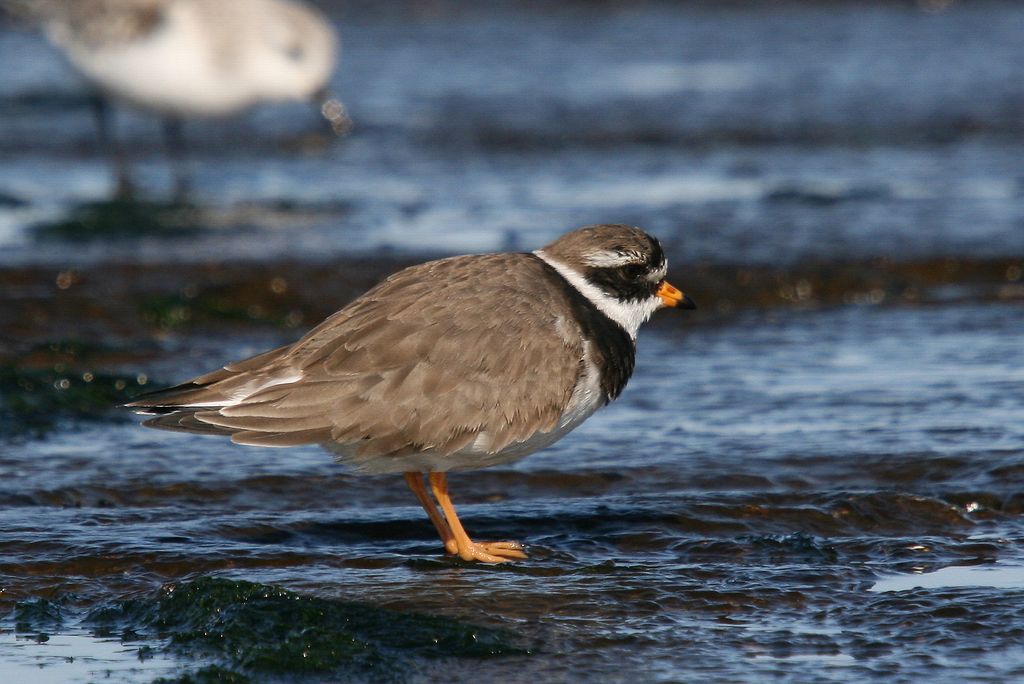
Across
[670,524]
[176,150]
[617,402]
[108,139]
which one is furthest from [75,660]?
[108,139]

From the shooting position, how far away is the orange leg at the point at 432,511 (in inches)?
218

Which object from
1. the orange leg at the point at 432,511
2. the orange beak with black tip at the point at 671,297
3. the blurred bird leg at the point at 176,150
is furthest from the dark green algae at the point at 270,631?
the blurred bird leg at the point at 176,150

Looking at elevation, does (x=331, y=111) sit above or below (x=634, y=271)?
above

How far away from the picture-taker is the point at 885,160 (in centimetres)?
1321

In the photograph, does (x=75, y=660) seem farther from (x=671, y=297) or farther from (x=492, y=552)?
(x=671, y=297)

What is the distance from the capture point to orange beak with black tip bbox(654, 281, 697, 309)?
623cm

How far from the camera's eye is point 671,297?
6.27 meters

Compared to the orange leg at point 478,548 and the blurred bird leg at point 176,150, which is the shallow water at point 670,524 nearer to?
the orange leg at point 478,548

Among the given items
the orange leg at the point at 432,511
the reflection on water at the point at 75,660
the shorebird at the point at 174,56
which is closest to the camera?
the reflection on water at the point at 75,660

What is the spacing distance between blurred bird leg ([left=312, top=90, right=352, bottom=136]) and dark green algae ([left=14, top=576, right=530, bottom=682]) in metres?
10.6

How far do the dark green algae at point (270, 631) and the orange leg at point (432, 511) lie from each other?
2.35 ft

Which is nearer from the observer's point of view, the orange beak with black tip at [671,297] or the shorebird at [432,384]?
the shorebird at [432,384]

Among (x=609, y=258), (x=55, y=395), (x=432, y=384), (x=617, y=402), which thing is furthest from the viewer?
(x=617, y=402)

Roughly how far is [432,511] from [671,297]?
4.58 feet
